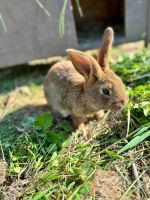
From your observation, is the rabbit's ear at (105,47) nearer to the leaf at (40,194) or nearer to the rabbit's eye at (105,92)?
the rabbit's eye at (105,92)

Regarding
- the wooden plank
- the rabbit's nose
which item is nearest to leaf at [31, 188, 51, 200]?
the rabbit's nose

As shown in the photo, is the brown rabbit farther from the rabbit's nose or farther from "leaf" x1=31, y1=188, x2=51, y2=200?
"leaf" x1=31, y1=188, x2=51, y2=200

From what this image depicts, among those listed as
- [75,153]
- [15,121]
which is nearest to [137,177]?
[75,153]

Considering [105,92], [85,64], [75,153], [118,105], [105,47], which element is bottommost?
[75,153]

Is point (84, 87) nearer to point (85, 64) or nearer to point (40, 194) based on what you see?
point (85, 64)

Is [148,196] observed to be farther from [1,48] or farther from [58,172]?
[1,48]

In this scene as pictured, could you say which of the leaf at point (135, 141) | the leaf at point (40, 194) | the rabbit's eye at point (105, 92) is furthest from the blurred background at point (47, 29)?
the leaf at point (40, 194)
